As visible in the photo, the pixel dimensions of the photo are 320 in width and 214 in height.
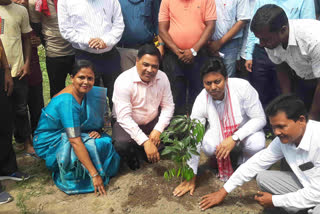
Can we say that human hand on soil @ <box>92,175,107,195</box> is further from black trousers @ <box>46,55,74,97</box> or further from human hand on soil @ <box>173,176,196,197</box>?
black trousers @ <box>46,55,74,97</box>

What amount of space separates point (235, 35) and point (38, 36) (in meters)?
2.41

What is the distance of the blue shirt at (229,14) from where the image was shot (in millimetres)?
3479

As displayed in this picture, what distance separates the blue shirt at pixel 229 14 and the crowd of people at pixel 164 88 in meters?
0.01

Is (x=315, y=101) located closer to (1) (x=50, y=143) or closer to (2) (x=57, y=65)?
(1) (x=50, y=143)

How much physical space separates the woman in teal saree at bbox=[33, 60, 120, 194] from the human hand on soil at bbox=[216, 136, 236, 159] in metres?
1.06

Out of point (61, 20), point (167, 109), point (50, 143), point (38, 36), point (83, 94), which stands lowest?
point (50, 143)

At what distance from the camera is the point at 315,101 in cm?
271

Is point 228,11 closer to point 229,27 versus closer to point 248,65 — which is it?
point 229,27

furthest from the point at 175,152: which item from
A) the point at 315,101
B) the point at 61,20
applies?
Result: the point at 61,20

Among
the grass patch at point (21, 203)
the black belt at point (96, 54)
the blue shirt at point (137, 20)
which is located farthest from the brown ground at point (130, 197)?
the blue shirt at point (137, 20)

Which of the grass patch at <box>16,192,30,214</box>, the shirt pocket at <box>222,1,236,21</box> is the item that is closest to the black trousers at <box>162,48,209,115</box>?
the shirt pocket at <box>222,1,236,21</box>

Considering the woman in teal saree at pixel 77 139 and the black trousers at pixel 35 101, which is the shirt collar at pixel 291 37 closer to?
the woman in teal saree at pixel 77 139

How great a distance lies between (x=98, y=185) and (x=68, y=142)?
48 centimetres

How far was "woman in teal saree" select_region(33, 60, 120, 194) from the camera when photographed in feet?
9.02
